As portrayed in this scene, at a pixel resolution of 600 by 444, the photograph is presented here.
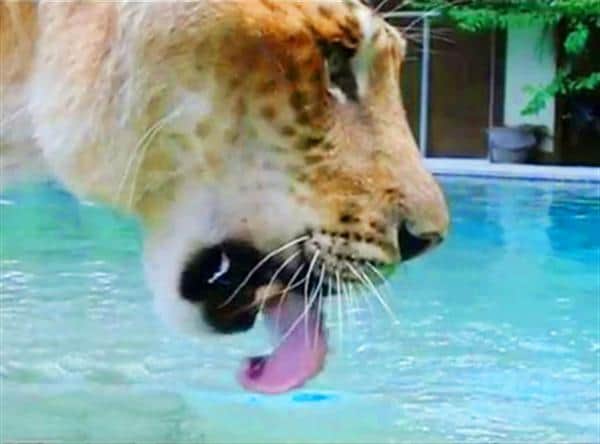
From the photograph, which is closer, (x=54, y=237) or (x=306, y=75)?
(x=306, y=75)

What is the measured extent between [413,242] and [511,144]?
45.6 feet

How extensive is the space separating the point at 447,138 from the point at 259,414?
11538 mm

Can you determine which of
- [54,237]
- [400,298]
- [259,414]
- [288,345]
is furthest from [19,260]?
[288,345]

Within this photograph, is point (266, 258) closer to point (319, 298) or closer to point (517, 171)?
point (319, 298)

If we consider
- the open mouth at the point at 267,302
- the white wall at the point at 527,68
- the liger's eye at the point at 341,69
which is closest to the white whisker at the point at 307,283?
the open mouth at the point at 267,302

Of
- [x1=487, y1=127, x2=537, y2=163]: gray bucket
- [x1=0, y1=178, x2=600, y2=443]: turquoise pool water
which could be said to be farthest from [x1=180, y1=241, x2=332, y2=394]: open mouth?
[x1=487, y1=127, x2=537, y2=163]: gray bucket

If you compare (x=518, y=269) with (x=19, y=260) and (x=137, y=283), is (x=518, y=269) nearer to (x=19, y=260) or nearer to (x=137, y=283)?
(x=137, y=283)

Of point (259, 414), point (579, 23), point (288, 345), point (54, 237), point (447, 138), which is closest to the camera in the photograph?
point (288, 345)

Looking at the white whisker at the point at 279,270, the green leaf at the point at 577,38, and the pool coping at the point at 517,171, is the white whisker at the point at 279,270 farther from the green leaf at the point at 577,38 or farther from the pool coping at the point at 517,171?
the green leaf at the point at 577,38

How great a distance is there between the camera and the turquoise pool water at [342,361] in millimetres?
5047

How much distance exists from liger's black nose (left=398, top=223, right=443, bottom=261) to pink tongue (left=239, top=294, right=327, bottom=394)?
0.45 feet

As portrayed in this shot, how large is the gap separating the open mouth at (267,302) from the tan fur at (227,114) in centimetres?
3

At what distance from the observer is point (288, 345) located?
1627mm

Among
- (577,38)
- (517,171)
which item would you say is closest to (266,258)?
(517,171)
